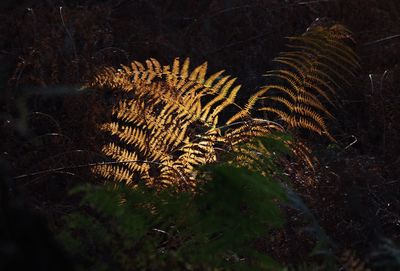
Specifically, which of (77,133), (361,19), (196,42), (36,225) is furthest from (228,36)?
(36,225)

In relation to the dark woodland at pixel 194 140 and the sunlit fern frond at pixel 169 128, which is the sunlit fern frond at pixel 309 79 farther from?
the sunlit fern frond at pixel 169 128

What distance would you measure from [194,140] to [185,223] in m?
0.72

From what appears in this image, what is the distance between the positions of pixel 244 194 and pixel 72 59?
2579 millimetres

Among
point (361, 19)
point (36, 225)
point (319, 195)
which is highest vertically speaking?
point (361, 19)

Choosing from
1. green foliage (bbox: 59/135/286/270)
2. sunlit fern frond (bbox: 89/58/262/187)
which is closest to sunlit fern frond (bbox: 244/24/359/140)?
sunlit fern frond (bbox: 89/58/262/187)

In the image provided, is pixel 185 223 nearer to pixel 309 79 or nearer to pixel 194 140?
pixel 194 140

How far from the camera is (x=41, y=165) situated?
3346 millimetres

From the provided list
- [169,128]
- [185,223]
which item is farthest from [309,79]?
[185,223]

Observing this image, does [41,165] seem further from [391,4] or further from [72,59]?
[391,4]

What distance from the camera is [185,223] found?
2.26m

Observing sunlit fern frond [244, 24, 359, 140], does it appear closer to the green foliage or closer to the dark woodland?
the dark woodland

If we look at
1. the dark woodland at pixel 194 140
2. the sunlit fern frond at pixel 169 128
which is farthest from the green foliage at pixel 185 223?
the sunlit fern frond at pixel 169 128

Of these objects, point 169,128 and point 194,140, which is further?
point 169,128

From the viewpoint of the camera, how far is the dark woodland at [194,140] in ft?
6.40
